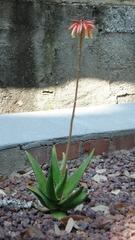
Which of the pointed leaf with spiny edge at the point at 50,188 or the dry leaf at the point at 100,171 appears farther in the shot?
the dry leaf at the point at 100,171

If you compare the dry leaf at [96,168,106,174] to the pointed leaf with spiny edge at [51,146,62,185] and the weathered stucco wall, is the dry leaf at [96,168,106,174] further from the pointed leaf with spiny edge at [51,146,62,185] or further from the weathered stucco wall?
the weathered stucco wall

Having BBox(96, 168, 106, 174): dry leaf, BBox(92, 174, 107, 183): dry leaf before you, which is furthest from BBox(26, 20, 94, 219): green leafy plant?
BBox(96, 168, 106, 174): dry leaf

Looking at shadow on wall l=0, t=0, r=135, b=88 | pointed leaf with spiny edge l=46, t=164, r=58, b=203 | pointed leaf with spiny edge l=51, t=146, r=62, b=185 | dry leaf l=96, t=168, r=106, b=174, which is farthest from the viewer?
shadow on wall l=0, t=0, r=135, b=88

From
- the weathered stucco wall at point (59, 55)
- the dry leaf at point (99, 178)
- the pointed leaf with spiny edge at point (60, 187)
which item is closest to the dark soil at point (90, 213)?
the dry leaf at point (99, 178)

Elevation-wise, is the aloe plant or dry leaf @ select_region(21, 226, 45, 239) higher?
the aloe plant

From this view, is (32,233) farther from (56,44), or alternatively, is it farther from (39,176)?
(56,44)

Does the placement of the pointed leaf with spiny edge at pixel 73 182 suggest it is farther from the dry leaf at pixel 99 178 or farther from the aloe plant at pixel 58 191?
the dry leaf at pixel 99 178

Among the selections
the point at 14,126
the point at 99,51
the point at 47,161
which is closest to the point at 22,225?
the point at 47,161
